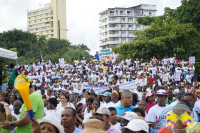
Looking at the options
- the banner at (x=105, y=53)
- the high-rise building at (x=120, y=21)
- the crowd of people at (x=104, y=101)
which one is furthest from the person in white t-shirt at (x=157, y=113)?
the high-rise building at (x=120, y=21)

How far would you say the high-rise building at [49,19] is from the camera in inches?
3939

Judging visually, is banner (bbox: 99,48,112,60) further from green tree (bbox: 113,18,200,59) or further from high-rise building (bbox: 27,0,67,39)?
high-rise building (bbox: 27,0,67,39)

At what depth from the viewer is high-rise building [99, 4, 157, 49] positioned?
3610 inches

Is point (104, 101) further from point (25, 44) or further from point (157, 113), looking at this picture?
point (25, 44)

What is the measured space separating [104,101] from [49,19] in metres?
101

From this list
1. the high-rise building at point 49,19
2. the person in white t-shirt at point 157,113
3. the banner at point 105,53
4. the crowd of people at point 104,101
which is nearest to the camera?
the crowd of people at point 104,101

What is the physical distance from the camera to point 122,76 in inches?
853

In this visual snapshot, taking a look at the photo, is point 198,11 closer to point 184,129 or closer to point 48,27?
point 184,129

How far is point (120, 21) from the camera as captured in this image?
92562 millimetres

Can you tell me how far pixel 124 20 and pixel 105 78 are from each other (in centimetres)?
7260

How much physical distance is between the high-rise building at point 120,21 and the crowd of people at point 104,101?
220 ft

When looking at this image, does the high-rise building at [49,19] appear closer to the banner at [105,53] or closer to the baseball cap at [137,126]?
the banner at [105,53]

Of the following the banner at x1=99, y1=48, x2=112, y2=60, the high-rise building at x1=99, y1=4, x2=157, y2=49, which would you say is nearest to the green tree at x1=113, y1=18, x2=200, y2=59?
the banner at x1=99, y1=48, x2=112, y2=60

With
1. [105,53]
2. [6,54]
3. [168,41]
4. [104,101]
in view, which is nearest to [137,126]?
[104,101]
